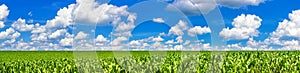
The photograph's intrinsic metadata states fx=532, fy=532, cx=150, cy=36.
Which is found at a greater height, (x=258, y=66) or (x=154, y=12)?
(x=154, y=12)

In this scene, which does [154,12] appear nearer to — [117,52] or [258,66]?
[117,52]

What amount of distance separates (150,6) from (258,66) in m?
7.20

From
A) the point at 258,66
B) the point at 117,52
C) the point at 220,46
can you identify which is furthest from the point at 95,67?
the point at 258,66

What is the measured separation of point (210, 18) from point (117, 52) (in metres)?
2.27

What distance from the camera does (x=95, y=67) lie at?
14.9 m

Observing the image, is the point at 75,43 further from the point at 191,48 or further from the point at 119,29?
the point at 191,48

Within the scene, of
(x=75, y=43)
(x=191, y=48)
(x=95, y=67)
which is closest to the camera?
(x=75, y=43)

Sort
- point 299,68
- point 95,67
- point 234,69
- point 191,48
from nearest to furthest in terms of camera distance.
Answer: point 191,48 → point 95,67 → point 234,69 → point 299,68

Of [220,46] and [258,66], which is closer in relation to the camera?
[220,46]

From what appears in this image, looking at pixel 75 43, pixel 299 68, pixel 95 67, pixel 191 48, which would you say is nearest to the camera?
pixel 75 43

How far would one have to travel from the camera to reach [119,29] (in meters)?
12.3

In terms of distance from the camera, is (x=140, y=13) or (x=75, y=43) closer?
(x=75, y=43)

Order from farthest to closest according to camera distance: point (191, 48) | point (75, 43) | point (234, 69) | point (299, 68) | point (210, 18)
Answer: point (299, 68)
point (234, 69)
point (191, 48)
point (210, 18)
point (75, 43)

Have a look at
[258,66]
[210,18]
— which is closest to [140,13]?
[210,18]
